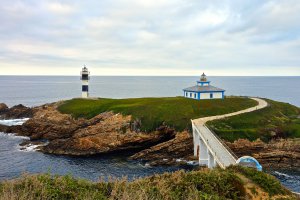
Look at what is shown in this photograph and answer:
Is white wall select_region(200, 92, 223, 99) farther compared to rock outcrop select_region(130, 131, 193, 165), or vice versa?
white wall select_region(200, 92, 223, 99)

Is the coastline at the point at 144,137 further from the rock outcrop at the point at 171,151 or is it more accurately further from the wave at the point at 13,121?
the wave at the point at 13,121

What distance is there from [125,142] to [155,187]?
35477 mm

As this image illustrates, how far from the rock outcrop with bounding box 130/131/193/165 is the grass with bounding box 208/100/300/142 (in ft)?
16.2

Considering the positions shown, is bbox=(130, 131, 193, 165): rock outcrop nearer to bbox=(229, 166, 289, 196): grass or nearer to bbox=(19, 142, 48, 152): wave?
bbox=(19, 142, 48, 152): wave

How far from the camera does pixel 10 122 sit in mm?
69812

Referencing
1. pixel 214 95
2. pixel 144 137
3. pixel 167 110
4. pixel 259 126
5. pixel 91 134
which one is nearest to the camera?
pixel 144 137

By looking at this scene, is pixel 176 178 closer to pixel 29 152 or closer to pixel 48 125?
pixel 29 152

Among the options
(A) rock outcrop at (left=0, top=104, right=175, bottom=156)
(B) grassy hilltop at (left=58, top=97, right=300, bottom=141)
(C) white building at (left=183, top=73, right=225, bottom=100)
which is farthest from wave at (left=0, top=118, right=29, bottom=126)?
(C) white building at (left=183, top=73, right=225, bottom=100)

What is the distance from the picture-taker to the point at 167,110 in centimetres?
5609

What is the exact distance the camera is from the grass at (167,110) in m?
51.9

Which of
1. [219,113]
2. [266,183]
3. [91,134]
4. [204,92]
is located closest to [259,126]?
[219,113]

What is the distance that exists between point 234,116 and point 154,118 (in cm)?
1453

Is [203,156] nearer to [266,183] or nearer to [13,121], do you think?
[266,183]

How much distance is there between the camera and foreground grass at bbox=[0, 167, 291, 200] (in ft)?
43.2
